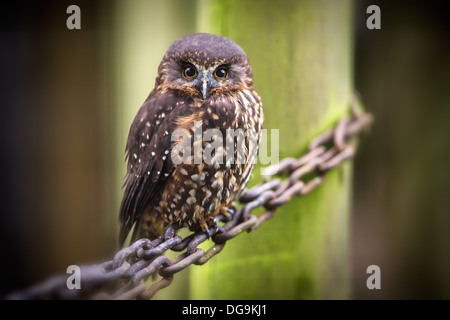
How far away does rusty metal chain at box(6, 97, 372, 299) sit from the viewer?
83 cm

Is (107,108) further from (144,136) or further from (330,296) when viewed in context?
(330,296)

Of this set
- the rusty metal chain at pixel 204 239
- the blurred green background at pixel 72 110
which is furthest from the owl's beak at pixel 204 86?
the rusty metal chain at pixel 204 239

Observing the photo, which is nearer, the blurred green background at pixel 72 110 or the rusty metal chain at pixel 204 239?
the rusty metal chain at pixel 204 239

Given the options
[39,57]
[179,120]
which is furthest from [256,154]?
[39,57]

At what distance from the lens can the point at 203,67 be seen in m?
0.93

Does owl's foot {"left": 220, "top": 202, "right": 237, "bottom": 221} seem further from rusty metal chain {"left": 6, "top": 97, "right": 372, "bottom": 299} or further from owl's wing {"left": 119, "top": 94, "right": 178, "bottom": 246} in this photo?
owl's wing {"left": 119, "top": 94, "right": 178, "bottom": 246}

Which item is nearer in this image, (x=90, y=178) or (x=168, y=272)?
(x=168, y=272)

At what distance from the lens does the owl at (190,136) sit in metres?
0.96

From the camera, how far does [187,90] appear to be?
98 centimetres

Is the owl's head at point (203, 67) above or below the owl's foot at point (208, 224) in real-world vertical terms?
above

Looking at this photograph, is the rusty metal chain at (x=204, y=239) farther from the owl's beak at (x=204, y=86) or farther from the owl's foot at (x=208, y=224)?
the owl's beak at (x=204, y=86)

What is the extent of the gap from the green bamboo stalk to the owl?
0.07m

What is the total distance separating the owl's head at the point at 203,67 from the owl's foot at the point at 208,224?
345 mm
